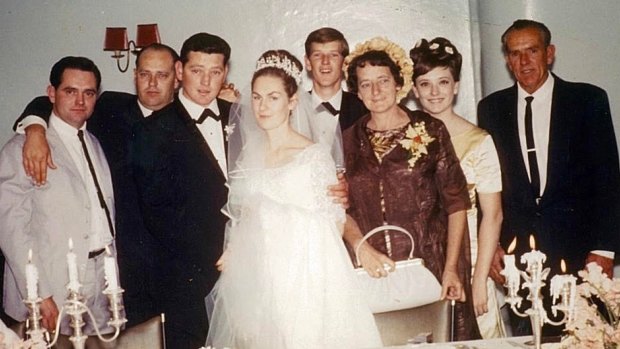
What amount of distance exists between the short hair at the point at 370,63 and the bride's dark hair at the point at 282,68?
273mm

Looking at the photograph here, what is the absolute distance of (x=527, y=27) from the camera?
4.41m

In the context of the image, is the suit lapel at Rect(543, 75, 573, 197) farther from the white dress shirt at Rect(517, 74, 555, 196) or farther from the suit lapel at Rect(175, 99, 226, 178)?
the suit lapel at Rect(175, 99, 226, 178)

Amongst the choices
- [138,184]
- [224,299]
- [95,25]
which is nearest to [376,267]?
[224,299]

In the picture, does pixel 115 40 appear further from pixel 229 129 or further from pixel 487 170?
pixel 487 170

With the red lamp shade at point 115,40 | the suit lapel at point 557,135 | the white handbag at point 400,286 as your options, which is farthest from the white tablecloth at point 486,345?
the red lamp shade at point 115,40

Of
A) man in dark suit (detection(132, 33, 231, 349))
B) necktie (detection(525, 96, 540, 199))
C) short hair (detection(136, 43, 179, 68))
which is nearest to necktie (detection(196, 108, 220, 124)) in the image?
man in dark suit (detection(132, 33, 231, 349))

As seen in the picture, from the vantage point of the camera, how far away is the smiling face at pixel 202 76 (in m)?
4.26

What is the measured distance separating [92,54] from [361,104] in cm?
146

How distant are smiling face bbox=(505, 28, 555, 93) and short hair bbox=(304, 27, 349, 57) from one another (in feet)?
2.94

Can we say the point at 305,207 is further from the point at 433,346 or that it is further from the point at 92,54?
the point at 92,54

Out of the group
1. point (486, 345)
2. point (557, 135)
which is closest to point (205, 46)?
point (557, 135)

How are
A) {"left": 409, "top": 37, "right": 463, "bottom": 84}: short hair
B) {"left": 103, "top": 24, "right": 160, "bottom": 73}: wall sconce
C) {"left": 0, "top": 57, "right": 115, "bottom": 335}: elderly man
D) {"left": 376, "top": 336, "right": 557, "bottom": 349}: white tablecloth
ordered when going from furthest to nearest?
{"left": 409, "top": 37, "right": 463, "bottom": 84}: short hair → {"left": 103, "top": 24, "right": 160, "bottom": 73}: wall sconce → {"left": 0, "top": 57, "right": 115, "bottom": 335}: elderly man → {"left": 376, "top": 336, "right": 557, "bottom": 349}: white tablecloth

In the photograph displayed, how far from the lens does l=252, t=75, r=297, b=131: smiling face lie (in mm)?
4199

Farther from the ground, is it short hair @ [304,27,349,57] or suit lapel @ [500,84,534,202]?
short hair @ [304,27,349,57]
